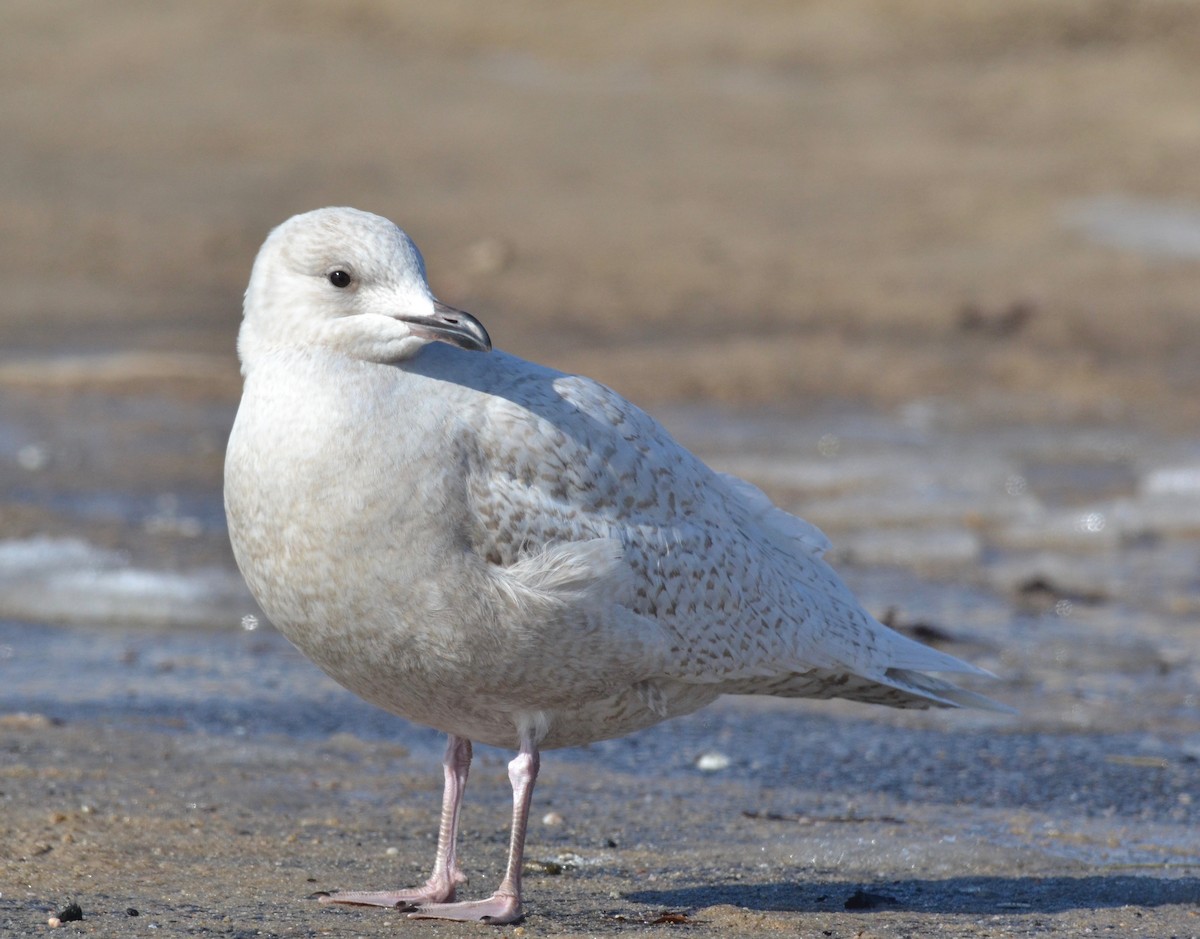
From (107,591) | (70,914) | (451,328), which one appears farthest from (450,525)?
(107,591)

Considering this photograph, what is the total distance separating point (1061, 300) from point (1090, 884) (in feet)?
42.2

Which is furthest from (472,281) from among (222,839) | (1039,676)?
(222,839)

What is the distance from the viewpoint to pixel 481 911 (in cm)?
420

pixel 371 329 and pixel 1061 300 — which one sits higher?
pixel 1061 300

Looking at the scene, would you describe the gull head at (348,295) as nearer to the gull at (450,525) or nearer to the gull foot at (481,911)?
the gull at (450,525)

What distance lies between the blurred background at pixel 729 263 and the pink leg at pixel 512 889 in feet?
7.07

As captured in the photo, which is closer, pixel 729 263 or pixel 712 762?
pixel 712 762

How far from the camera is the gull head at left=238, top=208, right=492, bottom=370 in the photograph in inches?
159

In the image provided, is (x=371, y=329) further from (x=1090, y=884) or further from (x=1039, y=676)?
(x=1039, y=676)

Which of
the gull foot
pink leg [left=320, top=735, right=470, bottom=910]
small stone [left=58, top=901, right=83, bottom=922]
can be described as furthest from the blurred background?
the gull foot

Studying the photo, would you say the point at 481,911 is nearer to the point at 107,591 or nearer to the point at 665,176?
the point at 107,591

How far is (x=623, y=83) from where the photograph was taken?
22.9 m

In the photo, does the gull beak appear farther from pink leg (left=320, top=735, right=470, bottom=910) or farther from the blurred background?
the blurred background

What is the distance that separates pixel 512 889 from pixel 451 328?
1.29 m
